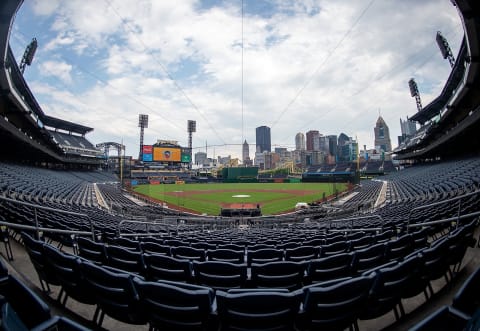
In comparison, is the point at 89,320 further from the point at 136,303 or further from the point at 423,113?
the point at 423,113

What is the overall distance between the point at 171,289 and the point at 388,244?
3.66 m

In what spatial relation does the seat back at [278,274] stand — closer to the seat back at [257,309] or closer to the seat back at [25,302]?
the seat back at [257,309]

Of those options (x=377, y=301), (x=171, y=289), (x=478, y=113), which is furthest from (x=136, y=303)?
(x=478, y=113)

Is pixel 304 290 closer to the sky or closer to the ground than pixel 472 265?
closer to the sky

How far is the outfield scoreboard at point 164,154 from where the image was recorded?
74.0m

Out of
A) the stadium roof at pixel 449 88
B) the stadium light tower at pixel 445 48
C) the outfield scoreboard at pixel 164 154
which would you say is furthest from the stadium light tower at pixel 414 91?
the outfield scoreboard at pixel 164 154

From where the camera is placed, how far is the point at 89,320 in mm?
2848

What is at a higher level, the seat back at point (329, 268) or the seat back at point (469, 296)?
the seat back at point (469, 296)

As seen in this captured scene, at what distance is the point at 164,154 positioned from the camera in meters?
76.3

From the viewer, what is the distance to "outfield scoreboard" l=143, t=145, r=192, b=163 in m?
74.0

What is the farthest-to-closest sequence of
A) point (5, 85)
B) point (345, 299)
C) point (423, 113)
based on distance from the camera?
point (423, 113)
point (5, 85)
point (345, 299)

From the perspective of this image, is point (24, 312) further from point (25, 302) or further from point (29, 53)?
point (29, 53)

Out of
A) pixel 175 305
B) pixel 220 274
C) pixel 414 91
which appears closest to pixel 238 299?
pixel 175 305

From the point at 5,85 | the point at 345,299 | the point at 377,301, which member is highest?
the point at 5,85
